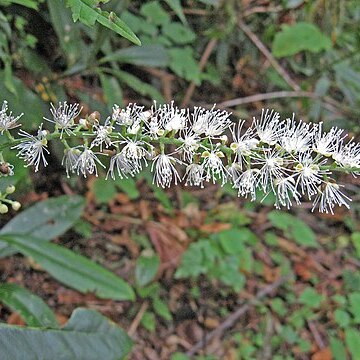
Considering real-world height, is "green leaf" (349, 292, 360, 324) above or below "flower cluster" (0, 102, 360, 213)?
above

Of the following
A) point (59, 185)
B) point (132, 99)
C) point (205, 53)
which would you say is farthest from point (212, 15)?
point (59, 185)

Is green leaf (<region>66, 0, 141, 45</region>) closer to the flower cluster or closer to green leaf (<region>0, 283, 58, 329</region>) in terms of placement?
the flower cluster

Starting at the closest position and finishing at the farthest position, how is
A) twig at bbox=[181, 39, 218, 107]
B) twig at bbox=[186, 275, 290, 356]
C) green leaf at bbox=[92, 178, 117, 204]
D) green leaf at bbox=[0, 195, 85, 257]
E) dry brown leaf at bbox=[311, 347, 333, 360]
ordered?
green leaf at bbox=[0, 195, 85, 257], green leaf at bbox=[92, 178, 117, 204], twig at bbox=[186, 275, 290, 356], dry brown leaf at bbox=[311, 347, 333, 360], twig at bbox=[181, 39, 218, 107]

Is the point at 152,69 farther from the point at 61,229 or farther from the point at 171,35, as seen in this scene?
the point at 61,229

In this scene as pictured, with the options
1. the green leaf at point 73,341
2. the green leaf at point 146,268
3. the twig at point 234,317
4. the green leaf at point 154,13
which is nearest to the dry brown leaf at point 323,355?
the twig at point 234,317

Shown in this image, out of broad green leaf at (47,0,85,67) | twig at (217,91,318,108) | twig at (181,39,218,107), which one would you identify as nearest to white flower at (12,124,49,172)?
broad green leaf at (47,0,85,67)

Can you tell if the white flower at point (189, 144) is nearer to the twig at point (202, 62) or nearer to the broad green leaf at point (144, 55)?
the broad green leaf at point (144, 55)

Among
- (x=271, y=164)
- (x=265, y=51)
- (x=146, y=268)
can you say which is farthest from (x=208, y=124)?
(x=265, y=51)
